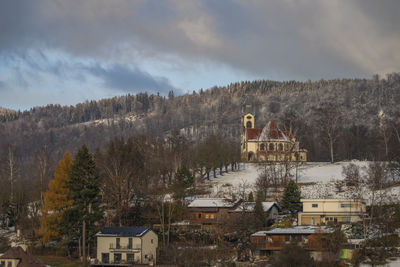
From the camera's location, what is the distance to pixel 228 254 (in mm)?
51500

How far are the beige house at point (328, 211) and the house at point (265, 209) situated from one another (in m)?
3.39

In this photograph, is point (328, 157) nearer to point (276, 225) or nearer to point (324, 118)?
point (324, 118)

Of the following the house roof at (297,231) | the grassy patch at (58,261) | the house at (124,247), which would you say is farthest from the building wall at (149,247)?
the house roof at (297,231)

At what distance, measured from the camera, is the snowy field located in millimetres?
69631

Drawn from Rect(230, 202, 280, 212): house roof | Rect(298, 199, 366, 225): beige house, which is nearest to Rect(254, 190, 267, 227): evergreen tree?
Rect(230, 202, 280, 212): house roof

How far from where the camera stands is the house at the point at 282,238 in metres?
49.8

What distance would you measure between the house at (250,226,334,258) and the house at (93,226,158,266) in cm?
1037

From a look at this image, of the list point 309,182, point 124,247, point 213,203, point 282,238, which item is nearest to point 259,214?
point 282,238

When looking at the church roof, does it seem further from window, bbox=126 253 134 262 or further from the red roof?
window, bbox=126 253 134 262

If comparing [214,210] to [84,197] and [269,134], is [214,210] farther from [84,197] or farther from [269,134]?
[269,134]

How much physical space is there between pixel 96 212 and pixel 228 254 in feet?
48.4

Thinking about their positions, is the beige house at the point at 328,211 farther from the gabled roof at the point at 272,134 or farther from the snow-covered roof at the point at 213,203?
the gabled roof at the point at 272,134

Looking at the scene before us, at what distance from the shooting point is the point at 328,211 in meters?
60.1

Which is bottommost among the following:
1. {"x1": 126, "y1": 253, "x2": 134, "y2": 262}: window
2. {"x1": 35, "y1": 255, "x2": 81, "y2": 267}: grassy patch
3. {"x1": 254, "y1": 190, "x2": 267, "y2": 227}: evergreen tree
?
{"x1": 35, "y1": 255, "x2": 81, "y2": 267}: grassy patch
